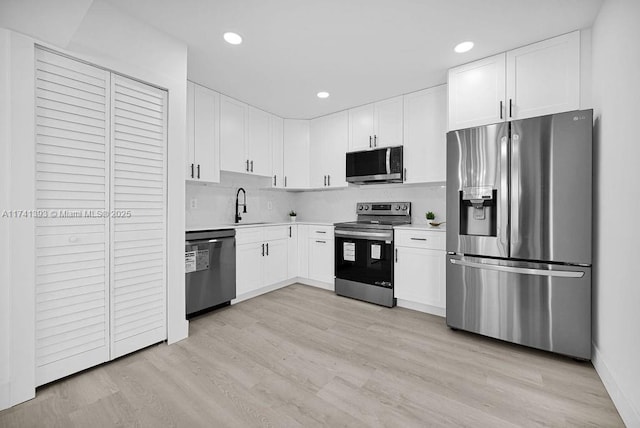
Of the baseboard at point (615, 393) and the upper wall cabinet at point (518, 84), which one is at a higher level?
the upper wall cabinet at point (518, 84)

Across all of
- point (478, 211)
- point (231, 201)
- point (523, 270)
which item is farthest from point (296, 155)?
point (523, 270)

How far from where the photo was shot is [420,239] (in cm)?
292

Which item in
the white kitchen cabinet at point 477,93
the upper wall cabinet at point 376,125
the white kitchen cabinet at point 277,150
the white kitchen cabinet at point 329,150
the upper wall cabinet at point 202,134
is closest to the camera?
the white kitchen cabinet at point 477,93

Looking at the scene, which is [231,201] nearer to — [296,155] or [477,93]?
[296,155]

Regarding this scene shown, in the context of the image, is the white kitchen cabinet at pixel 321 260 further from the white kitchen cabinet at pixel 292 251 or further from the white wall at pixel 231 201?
the white wall at pixel 231 201

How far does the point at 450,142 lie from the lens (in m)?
2.46

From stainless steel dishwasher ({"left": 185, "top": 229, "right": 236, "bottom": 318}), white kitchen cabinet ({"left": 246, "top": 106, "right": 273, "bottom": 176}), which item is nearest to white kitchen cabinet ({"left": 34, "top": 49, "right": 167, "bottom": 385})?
stainless steel dishwasher ({"left": 185, "top": 229, "right": 236, "bottom": 318})

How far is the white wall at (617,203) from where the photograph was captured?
55.2 inches

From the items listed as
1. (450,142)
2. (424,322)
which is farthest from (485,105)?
(424,322)

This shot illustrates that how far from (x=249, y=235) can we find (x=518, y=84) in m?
2.99

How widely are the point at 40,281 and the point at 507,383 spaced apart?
9.41 feet

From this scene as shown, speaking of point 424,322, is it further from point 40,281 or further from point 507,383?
point 40,281

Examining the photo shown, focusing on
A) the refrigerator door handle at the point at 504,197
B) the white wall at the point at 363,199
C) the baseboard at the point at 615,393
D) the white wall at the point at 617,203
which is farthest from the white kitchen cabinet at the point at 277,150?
the baseboard at the point at 615,393

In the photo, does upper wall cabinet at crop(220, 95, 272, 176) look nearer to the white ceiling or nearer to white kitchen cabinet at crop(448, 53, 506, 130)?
the white ceiling
